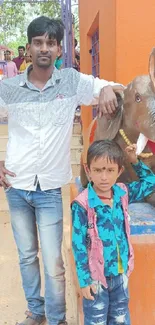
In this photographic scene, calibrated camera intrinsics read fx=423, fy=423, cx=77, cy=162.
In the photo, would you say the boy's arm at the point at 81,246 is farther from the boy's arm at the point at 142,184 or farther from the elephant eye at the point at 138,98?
the elephant eye at the point at 138,98

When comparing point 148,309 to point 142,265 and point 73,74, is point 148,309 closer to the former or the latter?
point 142,265

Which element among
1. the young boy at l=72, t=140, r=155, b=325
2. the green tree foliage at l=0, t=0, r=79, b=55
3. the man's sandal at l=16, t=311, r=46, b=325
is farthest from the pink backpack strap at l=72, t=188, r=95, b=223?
the green tree foliage at l=0, t=0, r=79, b=55

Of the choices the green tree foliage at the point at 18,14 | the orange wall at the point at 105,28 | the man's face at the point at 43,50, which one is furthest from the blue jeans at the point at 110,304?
the green tree foliage at the point at 18,14

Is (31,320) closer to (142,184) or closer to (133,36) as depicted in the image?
(142,184)

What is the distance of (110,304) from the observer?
2.09m

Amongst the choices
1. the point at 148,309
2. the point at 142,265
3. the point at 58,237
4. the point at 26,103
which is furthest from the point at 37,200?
the point at 148,309

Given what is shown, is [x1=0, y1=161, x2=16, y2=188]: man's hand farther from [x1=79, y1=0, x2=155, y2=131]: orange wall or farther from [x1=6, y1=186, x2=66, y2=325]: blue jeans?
[x1=79, y1=0, x2=155, y2=131]: orange wall

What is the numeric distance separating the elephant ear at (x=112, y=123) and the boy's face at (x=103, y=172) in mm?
587

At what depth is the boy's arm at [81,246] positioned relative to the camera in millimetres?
1936

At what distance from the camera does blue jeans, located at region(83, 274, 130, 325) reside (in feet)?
6.59

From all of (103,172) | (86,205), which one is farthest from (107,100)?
(86,205)

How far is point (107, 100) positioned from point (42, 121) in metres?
0.36

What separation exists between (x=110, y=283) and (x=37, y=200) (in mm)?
655

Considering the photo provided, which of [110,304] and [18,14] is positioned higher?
[18,14]
